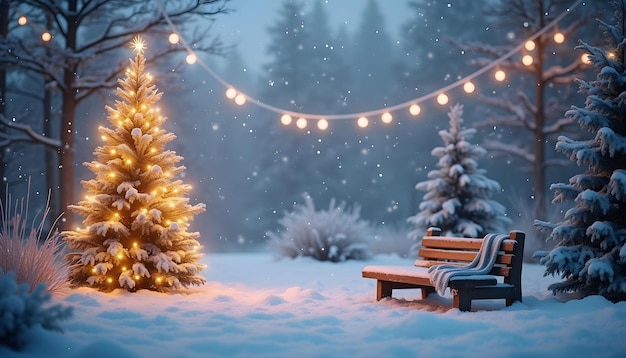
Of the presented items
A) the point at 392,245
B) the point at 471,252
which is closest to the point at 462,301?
the point at 471,252

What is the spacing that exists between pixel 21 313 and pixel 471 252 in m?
4.78

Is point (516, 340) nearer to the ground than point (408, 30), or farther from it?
nearer to the ground

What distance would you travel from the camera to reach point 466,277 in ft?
19.8

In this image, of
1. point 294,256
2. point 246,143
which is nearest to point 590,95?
point 294,256

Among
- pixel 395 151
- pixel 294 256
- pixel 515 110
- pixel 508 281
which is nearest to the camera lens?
pixel 508 281

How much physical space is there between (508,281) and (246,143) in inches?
1131

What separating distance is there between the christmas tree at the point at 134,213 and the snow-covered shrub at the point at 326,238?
15.7 ft

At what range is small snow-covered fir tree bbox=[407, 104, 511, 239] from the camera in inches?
456

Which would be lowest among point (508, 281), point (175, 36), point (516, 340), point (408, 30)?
point (516, 340)

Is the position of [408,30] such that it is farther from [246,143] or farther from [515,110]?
[515,110]

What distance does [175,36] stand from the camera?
10117mm

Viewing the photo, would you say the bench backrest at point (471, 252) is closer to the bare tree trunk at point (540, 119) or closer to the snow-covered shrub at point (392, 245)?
the snow-covered shrub at point (392, 245)

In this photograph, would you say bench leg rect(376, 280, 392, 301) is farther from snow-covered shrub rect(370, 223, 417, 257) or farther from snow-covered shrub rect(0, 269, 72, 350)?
snow-covered shrub rect(370, 223, 417, 257)

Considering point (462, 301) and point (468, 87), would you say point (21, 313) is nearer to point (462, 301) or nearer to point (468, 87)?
point (462, 301)
